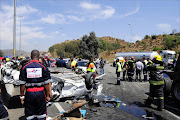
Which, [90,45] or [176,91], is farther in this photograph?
[90,45]

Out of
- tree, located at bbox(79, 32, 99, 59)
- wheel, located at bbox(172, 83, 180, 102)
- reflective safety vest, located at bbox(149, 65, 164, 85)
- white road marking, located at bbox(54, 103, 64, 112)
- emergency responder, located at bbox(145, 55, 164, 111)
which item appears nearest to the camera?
white road marking, located at bbox(54, 103, 64, 112)

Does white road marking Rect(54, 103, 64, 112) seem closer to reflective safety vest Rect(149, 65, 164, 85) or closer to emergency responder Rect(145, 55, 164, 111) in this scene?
emergency responder Rect(145, 55, 164, 111)

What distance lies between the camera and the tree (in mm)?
65312

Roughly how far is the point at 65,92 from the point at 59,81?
19.0 inches

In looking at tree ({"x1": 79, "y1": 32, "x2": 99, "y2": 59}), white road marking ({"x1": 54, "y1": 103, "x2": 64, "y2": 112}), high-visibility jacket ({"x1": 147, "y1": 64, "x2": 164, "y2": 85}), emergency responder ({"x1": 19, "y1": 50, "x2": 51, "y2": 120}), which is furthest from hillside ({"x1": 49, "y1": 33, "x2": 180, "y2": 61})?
emergency responder ({"x1": 19, "y1": 50, "x2": 51, "y2": 120})

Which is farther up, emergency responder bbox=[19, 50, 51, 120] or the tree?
the tree

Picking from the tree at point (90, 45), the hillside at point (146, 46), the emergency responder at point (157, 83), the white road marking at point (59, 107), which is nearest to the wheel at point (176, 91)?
the emergency responder at point (157, 83)

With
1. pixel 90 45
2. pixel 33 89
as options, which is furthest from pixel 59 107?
pixel 90 45

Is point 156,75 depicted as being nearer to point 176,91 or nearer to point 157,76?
point 157,76

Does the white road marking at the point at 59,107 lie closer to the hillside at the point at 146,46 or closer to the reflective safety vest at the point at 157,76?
the reflective safety vest at the point at 157,76

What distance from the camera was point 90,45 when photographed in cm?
6562

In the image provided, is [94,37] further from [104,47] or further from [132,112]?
[132,112]

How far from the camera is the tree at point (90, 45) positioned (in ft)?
214

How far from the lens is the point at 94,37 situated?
6644cm
